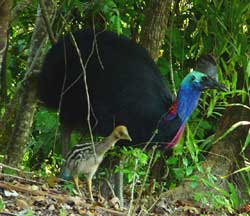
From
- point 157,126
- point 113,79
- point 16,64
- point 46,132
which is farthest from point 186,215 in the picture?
point 16,64

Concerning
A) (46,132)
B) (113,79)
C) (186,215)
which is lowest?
(186,215)

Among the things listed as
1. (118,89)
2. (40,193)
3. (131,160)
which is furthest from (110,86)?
(40,193)

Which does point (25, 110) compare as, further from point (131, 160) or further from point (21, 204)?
point (21, 204)

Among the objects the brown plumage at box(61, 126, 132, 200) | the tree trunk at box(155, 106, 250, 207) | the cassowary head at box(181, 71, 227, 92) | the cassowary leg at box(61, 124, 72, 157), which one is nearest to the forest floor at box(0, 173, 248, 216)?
the brown plumage at box(61, 126, 132, 200)

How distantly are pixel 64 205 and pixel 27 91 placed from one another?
3.46 feet

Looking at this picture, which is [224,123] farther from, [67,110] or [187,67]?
[67,110]

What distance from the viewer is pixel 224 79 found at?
18.9 feet

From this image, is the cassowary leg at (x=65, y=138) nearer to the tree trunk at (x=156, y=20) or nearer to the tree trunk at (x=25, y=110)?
the tree trunk at (x=25, y=110)

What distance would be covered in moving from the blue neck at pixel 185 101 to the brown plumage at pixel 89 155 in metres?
0.55

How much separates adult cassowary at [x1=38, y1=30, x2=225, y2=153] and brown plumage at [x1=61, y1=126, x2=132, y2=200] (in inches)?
12.1

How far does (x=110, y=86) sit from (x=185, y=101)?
1.69 feet

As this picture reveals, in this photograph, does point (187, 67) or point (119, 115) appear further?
point (187, 67)

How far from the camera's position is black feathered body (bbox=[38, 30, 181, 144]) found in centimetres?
521

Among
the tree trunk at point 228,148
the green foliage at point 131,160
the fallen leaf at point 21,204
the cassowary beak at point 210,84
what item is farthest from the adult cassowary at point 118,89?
the fallen leaf at point 21,204
